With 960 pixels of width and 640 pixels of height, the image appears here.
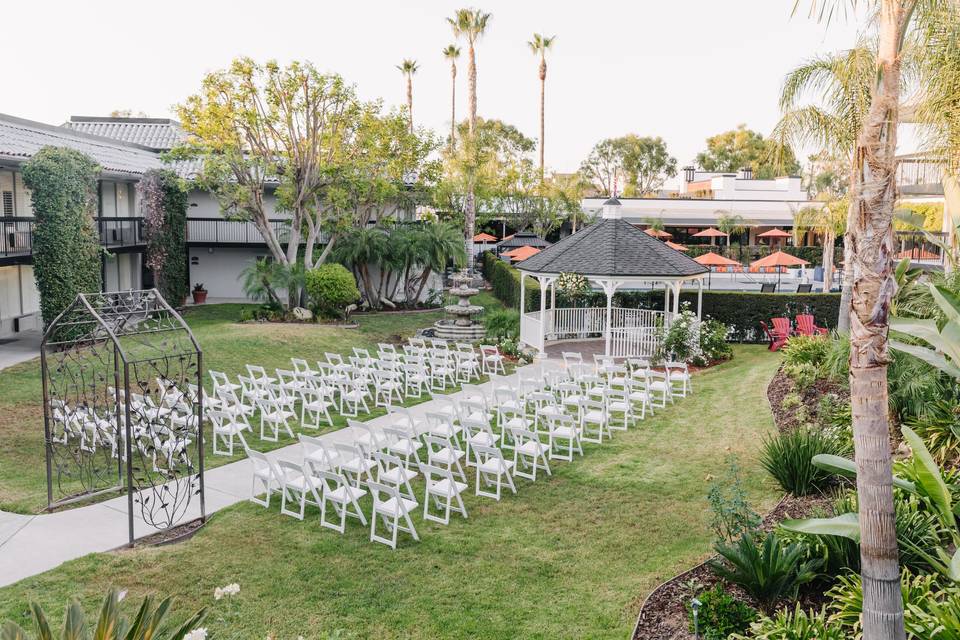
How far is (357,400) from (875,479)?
37.1ft

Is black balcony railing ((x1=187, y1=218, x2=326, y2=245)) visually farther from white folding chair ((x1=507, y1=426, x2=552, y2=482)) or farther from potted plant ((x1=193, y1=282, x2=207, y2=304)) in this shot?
white folding chair ((x1=507, y1=426, x2=552, y2=482))

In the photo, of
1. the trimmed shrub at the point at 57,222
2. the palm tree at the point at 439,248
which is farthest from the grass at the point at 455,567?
the palm tree at the point at 439,248

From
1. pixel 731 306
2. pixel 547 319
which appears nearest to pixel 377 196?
pixel 547 319

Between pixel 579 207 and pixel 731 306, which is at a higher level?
pixel 579 207

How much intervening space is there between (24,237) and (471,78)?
77.0ft

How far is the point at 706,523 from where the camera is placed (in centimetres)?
930

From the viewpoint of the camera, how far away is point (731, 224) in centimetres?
4616

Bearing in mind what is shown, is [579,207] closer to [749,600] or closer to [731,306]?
[731,306]

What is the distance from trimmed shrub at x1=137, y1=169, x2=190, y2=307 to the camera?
2709 cm

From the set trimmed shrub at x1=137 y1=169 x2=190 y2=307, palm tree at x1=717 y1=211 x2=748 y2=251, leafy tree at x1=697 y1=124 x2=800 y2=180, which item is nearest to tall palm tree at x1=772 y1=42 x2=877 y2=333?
trimmed shrub at x1=137 y1=169 x2=190 y2=307

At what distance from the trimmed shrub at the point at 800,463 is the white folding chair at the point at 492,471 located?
3.41 m

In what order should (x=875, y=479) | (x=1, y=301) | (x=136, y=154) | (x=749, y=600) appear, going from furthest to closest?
(x=136, y=154) → (x=1, y=301) → (x=749, y=600) → (x=875, y=479)

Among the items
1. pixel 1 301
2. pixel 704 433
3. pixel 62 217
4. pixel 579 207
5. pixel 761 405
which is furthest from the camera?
pixel 579 207

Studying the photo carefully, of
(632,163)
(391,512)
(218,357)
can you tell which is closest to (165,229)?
(218,357)
